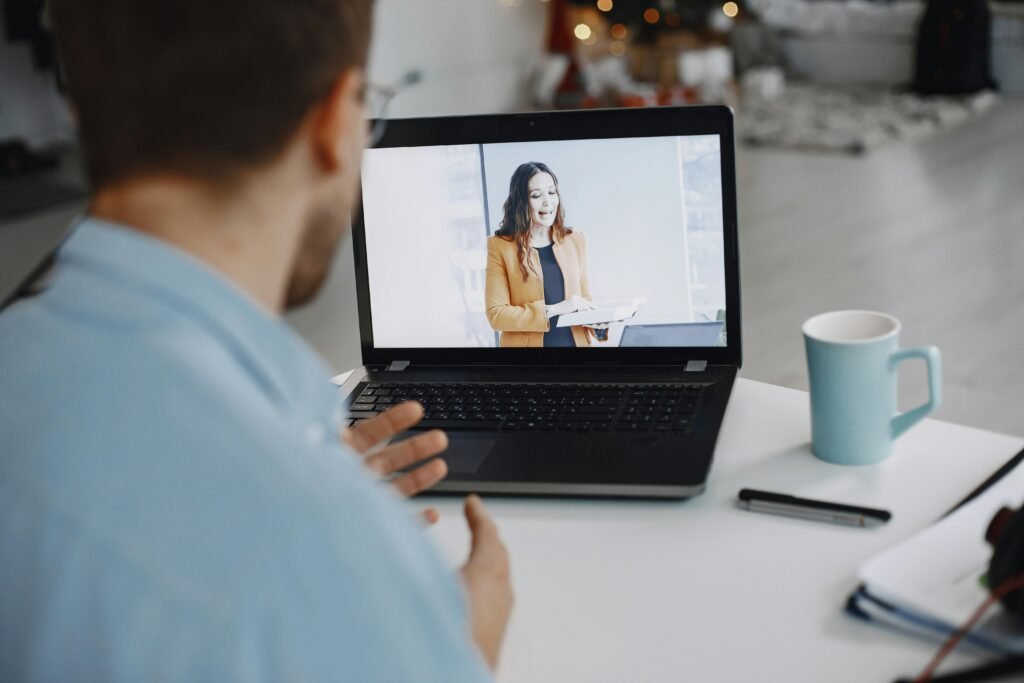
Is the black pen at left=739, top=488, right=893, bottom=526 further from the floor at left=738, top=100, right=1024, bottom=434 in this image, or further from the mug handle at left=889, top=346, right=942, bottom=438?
the floor at left=738, top=100, right=1024, bottom=434

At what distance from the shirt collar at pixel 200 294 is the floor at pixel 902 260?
6.62 ft

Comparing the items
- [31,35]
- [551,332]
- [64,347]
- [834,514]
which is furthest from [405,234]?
[31,35]

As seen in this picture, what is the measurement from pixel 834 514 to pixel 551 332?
1.23 feet

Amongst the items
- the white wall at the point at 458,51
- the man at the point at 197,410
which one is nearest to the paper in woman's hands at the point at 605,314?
the man at the point at 197,410

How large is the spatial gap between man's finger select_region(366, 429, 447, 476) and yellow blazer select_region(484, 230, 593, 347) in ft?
→ 0.89

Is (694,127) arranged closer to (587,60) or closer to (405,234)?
(405,234)

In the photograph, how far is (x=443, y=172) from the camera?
120 cm

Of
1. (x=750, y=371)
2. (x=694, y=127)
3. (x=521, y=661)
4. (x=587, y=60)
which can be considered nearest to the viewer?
(x=521, y=661)

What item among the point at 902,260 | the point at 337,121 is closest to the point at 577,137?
the point at 337,121

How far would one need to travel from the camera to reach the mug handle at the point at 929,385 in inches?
38.9

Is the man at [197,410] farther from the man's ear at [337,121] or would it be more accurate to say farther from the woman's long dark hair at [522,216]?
the woman's long dark hair at [522,216]

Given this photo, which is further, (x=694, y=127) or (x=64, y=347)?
(x=694, y=127)

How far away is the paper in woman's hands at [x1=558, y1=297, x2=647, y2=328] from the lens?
118 centimetres

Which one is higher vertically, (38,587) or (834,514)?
(38,587)
